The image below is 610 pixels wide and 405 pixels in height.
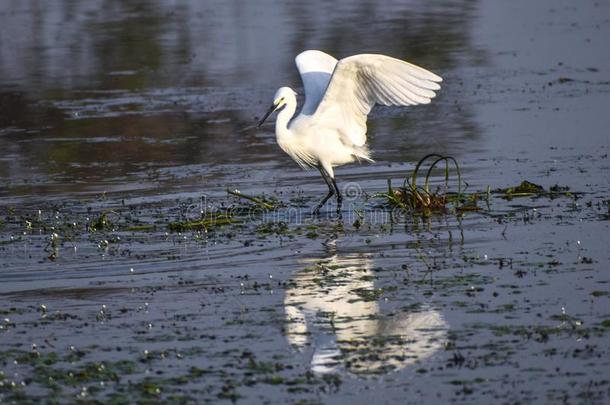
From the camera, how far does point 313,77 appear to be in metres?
12.6

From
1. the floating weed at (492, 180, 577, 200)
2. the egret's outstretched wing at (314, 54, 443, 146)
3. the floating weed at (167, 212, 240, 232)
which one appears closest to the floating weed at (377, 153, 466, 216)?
the floating weed at (492, 180, 577, 200)

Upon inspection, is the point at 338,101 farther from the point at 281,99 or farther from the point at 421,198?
the point at 421,198

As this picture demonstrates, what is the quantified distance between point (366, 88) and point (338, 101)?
0.35m

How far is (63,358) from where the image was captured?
7.50 metres

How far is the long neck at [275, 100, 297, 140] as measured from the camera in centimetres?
1202

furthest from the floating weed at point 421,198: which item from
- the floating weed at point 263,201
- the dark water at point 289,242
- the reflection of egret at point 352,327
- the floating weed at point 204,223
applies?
the reflection of egret at point 352,327

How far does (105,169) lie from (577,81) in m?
6.80

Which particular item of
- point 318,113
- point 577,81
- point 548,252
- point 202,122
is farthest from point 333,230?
point 577,81

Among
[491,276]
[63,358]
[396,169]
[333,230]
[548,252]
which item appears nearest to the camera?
[63,358]

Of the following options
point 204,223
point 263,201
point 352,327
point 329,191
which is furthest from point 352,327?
point 329,191

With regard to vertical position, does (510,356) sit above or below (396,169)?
below

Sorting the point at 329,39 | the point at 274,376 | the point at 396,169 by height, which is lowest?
the point at 274,376

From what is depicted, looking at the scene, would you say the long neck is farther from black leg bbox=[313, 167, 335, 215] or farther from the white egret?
black leg bbox=[313, 167, 335, 215]

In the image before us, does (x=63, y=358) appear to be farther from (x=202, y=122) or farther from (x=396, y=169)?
(x=202, y=122)
